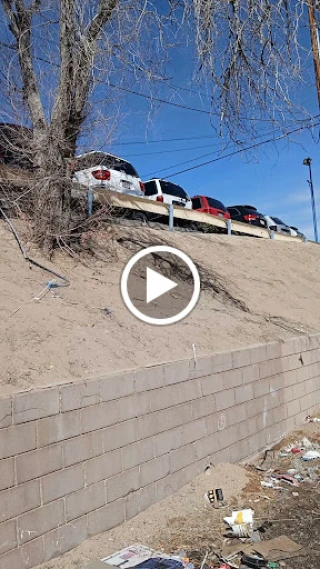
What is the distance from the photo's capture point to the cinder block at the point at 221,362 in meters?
5.55

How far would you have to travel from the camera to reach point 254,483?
535 cm

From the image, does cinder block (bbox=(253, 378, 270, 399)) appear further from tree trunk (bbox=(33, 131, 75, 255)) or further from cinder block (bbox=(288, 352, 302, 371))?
tree trunk (bbox=(33, 131, 75, 255))

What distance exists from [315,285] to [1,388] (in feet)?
33.5

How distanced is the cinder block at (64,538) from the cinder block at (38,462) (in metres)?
0.43

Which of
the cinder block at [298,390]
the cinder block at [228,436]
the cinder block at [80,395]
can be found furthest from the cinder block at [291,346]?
the cinder block at [80,395]

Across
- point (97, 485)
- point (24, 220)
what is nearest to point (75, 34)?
point (24, 220)

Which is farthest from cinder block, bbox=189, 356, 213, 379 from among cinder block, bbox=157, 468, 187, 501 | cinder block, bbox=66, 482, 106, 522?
cinder block, bbox=66, 482, 106, 522

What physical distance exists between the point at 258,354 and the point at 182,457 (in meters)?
2.11

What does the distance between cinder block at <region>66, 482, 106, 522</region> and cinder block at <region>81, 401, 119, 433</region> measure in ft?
1.43

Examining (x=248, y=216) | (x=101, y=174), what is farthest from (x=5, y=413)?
(x=248, y=216)

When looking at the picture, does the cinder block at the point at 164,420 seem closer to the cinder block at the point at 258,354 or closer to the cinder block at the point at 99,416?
the cinder block at the point at 99,416

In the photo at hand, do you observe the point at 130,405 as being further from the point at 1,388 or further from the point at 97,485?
the point at 1,388

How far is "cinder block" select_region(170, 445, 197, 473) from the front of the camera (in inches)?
187

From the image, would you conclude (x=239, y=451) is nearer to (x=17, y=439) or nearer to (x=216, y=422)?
(x=216, y=422)
